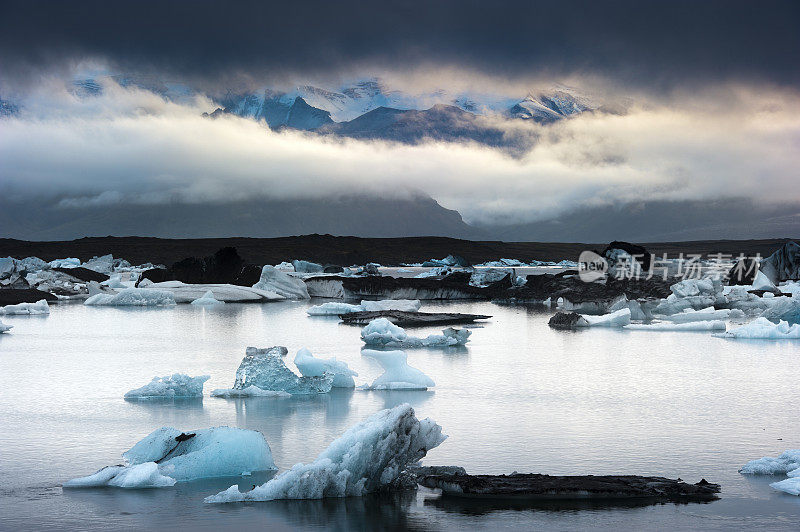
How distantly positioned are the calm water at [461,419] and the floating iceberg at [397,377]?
23 cm

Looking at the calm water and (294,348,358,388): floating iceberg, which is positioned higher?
(294,348,358,388): floating iceberg

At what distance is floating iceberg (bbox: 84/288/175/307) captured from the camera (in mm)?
21062

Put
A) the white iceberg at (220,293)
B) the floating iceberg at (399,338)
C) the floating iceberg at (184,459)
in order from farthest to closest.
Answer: the white iceberg at (220,293), the floating iceberg at (399,338), the floating iceberg at (184,459)

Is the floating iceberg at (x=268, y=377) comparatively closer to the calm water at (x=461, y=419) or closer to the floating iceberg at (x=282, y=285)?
the calm water at (x=461, y=419)

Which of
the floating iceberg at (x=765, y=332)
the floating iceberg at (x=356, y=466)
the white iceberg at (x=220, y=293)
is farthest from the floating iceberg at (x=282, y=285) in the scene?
the floating iceberg at (x=356, y=466)

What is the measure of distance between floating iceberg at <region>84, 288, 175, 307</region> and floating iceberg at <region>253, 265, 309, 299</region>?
3.55 meters

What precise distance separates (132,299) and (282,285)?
4.72 metres

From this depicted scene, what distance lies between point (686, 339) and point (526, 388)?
19.7ft

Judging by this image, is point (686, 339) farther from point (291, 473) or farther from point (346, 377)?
point (291, 473)

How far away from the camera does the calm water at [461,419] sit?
428 centimetres

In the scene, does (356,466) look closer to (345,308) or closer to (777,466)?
(777,466)

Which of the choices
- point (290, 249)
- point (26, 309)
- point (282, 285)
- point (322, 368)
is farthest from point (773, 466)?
point (290, 249)

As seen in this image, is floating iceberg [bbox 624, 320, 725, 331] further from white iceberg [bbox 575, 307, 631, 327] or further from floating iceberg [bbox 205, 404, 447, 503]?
floating iceberg [bbox 205, 404, 447, 503]

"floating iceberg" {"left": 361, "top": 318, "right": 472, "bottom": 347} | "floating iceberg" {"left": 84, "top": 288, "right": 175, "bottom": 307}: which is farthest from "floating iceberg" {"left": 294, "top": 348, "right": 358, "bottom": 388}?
"floating iceberg" {"left": 84, "top": 288, "right": 175, "bottom": 307}
